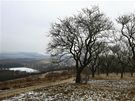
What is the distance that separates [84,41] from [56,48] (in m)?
4.52

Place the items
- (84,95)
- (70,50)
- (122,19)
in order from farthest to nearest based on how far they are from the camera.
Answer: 1. (122,19)
2. (70,50)
3. (84,95)

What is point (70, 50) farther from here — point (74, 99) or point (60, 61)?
point (74, 99)

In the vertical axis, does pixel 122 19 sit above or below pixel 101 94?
above

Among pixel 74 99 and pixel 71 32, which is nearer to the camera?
pixel 74 99

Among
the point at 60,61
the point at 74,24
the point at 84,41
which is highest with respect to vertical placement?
the point at 74,24

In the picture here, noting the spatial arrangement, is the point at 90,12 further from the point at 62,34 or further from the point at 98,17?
the point at 62,34

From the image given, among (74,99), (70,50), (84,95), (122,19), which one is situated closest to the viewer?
(74,99)

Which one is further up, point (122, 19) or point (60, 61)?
point (122, 19)

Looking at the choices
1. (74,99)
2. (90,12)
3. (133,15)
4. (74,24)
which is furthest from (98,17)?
(74,99)

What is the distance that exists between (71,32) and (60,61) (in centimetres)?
496

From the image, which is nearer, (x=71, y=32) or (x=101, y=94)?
(x=101, y=94)

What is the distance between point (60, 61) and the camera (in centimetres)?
3925

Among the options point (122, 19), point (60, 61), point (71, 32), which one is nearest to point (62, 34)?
point (71, 32)

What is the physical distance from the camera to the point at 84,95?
84.2ft
